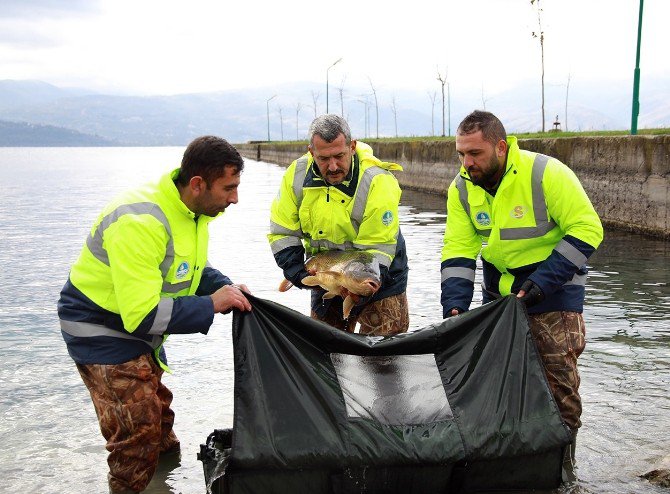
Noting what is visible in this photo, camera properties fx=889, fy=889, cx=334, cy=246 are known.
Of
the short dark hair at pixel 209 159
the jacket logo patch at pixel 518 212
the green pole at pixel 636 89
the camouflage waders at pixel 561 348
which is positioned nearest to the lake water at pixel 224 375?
the camouflage waders at pixel 561 348

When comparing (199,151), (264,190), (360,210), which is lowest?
(264,190)

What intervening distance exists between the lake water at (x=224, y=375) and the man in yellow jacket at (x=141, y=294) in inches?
36.1

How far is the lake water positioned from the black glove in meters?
1.14

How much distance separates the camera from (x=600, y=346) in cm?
812

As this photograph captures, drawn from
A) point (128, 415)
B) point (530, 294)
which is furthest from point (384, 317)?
point (128, 415)

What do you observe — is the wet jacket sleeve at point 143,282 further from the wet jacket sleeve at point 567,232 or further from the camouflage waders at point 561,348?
the camouflage waders at point 561,348

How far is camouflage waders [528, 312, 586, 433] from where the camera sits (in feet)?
16.2

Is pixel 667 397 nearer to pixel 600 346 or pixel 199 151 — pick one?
pixel 600 346

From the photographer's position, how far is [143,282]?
4070mm

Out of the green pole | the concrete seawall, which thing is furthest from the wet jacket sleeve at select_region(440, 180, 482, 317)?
the green pole

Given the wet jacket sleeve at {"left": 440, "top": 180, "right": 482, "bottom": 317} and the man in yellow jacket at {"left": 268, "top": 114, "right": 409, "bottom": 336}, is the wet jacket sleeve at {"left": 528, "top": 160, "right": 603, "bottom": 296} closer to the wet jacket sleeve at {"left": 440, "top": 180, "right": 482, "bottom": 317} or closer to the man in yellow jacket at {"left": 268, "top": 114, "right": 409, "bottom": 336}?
the wet jacket sleeve at {"left": 440, "top": 180, "right": 482, "bottom": 317}

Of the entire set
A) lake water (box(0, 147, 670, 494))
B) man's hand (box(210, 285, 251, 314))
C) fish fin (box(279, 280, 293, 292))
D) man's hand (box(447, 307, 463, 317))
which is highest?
man's hand (box(210, 285, 251, 314))

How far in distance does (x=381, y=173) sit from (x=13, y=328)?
5865mm

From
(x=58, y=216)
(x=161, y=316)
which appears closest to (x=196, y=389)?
(x=161, y=316)
